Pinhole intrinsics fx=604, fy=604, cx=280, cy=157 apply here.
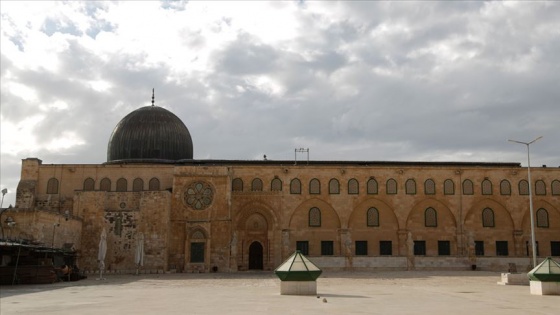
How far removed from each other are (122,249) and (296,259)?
2354 cm

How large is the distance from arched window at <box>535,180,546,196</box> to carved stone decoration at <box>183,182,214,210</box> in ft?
84.5

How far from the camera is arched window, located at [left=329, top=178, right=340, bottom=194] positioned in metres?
47.8

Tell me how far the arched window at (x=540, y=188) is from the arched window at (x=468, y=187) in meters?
5.20

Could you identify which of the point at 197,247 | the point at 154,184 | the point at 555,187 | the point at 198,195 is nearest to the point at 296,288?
the point at 197,247

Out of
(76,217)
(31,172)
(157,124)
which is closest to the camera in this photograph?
(76,217)

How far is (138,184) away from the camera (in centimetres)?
4659

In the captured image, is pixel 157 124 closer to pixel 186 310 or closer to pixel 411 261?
pixel 411 261

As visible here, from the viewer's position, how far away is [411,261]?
4400 cm

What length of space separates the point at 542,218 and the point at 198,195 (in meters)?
27.2

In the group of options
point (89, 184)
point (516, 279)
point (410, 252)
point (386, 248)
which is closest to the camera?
point (516, 279)

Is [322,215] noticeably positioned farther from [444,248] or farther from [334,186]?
[444,248]

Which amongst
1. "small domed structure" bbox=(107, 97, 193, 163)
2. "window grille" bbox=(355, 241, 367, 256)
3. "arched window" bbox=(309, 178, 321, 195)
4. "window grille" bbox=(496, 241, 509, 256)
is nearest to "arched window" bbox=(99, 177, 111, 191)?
"small domed structure" bbox=(107, 97, 193, 163)

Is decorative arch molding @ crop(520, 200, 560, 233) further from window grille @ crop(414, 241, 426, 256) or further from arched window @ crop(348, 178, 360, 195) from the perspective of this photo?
arched window @ crop(348, 178, 360, 195)

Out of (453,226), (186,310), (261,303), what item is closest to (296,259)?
(261,303)
